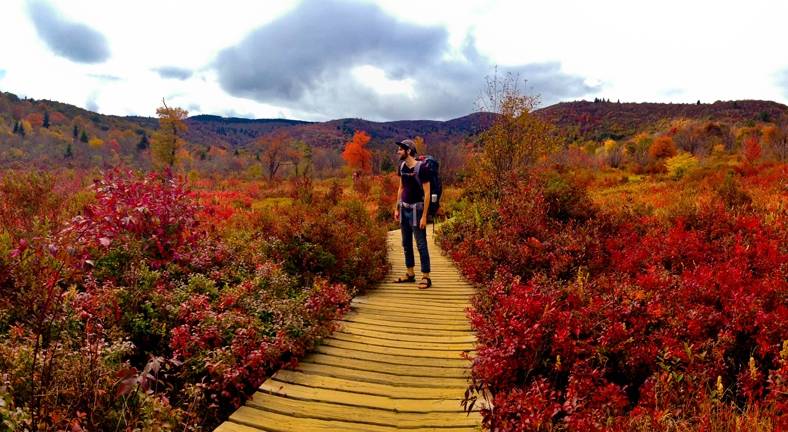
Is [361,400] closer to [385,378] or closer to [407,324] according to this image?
[385,378]

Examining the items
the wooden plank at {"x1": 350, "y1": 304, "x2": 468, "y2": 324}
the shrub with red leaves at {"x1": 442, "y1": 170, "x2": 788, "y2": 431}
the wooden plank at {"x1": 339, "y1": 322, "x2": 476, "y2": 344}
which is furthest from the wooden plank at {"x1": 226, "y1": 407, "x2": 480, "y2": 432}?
the wooden plank at {"x1": 350, "y1": 304, "x2": 468, "y2": 324}

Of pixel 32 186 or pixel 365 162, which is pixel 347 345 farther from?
pixel 365 162

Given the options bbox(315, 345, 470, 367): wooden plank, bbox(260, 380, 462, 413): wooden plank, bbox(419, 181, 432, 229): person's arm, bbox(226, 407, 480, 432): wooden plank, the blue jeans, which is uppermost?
bbox(419, 181, 432, 229): person's arm

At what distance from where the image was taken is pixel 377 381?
388cm

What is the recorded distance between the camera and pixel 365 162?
76.6 m

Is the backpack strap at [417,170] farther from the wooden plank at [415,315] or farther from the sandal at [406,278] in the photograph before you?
the wooden plank at [415,315]

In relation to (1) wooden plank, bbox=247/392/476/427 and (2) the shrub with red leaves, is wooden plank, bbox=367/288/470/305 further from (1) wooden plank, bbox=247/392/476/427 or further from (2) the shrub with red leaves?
(1) wooden plank, bbox=247/392/476/427

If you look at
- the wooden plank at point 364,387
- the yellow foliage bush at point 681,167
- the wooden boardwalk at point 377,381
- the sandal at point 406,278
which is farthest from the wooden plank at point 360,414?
the yellow foliage bush at point 681,167

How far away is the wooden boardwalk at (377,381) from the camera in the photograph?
3252 mm

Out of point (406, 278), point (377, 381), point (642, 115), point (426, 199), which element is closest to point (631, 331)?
point (377, 381)

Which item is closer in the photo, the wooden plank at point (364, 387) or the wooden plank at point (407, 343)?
the wooden plank at point (364, 387)

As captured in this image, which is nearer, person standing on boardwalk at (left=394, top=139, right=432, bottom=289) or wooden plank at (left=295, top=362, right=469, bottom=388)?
wooden plank at (left=295, top=362, right=469, bottom=388)

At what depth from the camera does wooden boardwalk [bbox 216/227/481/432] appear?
3252 millimetres

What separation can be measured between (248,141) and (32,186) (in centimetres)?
16981
